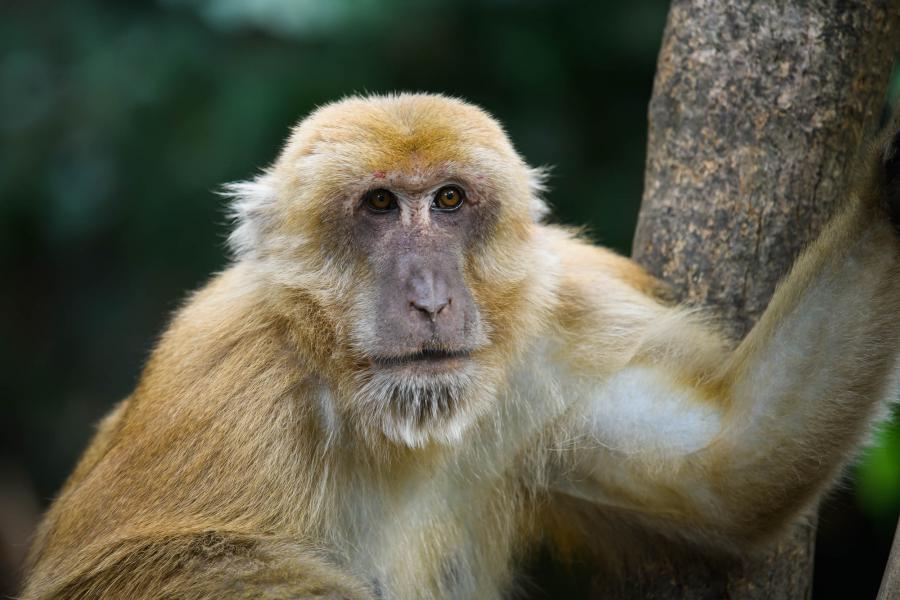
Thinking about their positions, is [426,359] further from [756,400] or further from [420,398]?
[756,400]

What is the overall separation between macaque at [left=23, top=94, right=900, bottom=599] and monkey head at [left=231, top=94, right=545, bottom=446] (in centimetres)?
1

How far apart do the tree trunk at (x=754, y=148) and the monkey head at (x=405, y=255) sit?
34.8 inches

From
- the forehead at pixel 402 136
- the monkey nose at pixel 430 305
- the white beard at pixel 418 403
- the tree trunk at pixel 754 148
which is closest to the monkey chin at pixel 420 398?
the white beard at pixel 418 403

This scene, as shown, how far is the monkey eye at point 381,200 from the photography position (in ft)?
13.9

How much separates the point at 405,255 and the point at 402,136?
49 centimetres

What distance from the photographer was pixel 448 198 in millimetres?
4309

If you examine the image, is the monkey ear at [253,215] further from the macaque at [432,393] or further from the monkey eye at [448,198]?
the monkey eye at [448,198]

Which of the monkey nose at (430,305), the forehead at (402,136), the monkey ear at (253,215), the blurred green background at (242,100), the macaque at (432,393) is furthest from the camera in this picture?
the blurred green background at (242,100)

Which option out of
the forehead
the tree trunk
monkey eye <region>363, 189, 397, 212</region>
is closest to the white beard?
monkey eye <region>363, 189, 397, 212</region>

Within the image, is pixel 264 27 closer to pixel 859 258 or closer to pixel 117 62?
pixel 117 62

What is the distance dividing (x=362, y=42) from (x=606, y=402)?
11.9ft

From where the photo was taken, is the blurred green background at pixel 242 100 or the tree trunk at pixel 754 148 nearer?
the tree trunk at pixel 754 148

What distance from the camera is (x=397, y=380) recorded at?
13.3ft

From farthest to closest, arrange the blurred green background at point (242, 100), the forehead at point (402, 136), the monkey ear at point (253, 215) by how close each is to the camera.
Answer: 1. the blurred green background at point (242, 100)
2. the monkey ear at point (253, 215)
3. the forehead at point (402, 136)
